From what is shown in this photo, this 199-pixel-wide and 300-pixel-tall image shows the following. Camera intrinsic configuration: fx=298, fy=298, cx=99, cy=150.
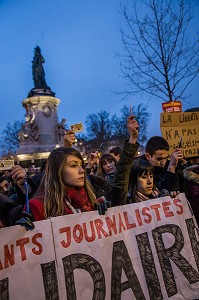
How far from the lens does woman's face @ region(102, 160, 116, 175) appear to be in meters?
4.11

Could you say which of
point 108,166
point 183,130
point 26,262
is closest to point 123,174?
point 26,262

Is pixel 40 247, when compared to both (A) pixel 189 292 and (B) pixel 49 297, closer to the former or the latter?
(B) pixel 49 297

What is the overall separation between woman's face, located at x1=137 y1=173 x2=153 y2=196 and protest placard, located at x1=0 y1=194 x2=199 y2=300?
0.32 metres

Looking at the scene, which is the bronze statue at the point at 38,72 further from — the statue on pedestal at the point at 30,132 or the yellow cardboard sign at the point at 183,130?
the yellow cardboard sign at the point at 183,130

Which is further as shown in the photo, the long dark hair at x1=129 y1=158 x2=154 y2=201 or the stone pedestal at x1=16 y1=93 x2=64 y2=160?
the stone pedestal at x1=16 y1=93 x2=64 y2=160

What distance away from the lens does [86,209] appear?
231cm

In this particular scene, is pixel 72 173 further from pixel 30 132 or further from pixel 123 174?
pixel 30 132

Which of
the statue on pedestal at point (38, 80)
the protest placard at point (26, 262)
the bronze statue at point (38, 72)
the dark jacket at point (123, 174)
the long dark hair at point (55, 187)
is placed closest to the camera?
the protest placard at point (26, 262)

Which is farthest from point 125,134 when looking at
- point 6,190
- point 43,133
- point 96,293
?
point 96,293

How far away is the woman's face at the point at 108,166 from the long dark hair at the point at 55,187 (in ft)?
5.27

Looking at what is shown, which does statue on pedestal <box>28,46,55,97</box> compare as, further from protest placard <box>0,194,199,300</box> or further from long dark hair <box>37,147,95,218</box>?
protest placard <box>0,194,199,300</box>

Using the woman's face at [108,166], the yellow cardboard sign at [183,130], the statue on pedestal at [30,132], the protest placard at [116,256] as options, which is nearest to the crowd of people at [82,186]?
the protest placard at [116,256]

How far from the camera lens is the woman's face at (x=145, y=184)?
2.86 meters

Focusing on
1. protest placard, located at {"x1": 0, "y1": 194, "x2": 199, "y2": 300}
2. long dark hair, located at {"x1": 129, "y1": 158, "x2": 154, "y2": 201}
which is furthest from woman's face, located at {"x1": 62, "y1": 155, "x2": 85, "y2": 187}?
long dark hair, located at {"x1": 129, "y1": 158, "x2": 154, "y2": 201}
